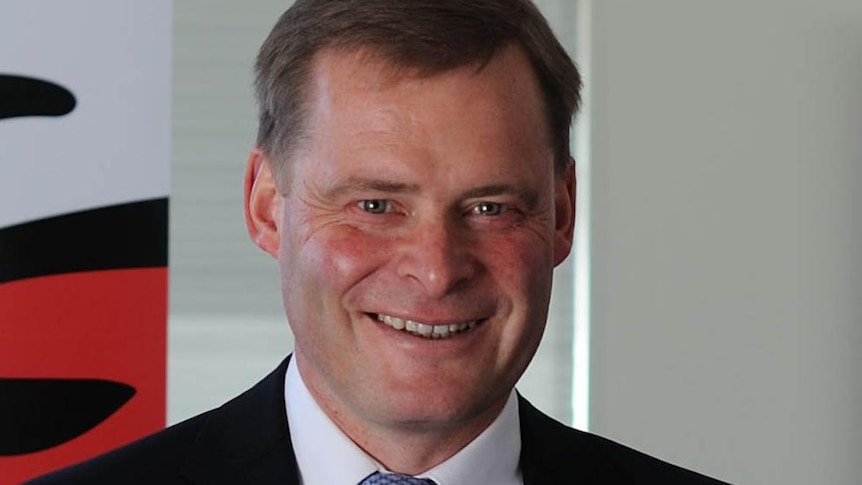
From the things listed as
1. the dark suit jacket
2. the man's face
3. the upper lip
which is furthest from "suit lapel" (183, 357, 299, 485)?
the upper lip

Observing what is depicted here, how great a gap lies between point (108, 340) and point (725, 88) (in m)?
1.38

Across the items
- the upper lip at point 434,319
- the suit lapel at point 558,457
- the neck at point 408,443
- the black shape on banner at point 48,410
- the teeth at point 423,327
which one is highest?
the upper lip at point 434,319

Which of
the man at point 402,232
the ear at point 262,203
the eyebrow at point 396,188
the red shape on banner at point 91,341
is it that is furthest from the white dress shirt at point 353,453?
the red shape on banner at point 91,341

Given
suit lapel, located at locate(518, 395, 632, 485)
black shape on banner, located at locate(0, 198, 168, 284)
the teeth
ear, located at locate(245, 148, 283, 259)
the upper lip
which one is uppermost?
ear, located at locate(245, 148, 283, 259)

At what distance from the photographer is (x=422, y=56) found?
1404mm

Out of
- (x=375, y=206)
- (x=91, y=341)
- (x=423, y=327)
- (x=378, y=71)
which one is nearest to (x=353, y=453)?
(x=423, y=327)

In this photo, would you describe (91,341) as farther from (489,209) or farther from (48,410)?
(489,209)

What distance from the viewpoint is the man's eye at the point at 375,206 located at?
140 cm

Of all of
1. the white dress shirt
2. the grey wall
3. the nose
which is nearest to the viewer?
the nose

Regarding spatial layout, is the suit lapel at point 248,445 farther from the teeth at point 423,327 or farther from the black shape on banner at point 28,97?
the black shape on banner at point 28,97

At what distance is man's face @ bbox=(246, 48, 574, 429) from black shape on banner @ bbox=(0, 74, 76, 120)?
166cm

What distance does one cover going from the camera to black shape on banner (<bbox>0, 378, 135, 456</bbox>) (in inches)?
117

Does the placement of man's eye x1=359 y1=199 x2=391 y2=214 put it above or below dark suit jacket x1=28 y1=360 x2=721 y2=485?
above

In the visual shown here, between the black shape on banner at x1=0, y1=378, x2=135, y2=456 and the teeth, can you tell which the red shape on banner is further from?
the teeth
